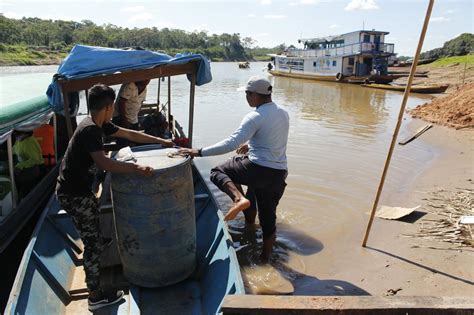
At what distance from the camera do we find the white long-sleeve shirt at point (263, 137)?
3.94 meters

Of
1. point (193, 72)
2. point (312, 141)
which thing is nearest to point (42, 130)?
point (193, 72)

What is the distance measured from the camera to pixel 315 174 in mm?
9555

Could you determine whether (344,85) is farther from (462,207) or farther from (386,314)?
(386,314)

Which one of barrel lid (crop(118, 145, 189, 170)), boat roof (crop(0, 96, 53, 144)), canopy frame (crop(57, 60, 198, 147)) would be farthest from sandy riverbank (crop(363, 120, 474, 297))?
boat roof (crop(0, 96, 53, 144))

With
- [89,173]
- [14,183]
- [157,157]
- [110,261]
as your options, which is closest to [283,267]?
[110,261]

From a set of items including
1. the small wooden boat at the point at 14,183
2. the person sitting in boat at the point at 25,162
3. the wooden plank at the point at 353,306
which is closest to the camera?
the wooden plank at the point at 353,306

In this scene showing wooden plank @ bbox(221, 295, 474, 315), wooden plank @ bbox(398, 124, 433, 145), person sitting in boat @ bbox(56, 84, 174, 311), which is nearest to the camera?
wooden plank @ bbox(221, 295, 474, 315)

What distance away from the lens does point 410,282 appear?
15.8 feet

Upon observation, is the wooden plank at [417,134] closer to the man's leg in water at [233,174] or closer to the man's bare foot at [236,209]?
the man's leg in water at [233,174]

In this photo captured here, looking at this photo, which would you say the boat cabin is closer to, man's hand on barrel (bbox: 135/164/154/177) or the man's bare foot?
the man's bare foot

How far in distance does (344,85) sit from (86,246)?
3242 centimetres

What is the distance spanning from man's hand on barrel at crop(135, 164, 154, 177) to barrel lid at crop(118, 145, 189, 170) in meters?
0.11

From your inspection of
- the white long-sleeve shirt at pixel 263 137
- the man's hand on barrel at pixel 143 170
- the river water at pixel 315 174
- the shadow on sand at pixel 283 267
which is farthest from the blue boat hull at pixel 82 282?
the river water at pixel 315 174

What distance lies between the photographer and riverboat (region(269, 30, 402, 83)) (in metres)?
33.5
